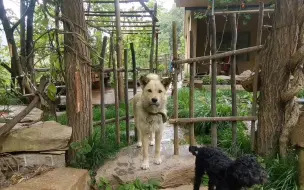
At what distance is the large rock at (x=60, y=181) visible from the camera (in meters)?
3.41

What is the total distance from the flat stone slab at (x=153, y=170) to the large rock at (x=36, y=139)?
72cm

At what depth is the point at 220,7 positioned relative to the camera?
1190cm

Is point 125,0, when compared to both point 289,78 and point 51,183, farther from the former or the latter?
point 51,183

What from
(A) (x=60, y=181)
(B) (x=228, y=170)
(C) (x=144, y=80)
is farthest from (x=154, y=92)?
(B) (x=228, y=170)

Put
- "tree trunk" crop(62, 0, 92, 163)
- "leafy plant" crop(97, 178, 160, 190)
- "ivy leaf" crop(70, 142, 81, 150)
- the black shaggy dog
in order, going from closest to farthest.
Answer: the black shaggy dog → "leafy plant" crop(97, 178, 160, 190) → "tree trunk" crop(62, 0, 92, 163) → "ivy leaf" crop(70, 142, 81, 150)

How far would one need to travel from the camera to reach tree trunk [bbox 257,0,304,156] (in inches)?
158

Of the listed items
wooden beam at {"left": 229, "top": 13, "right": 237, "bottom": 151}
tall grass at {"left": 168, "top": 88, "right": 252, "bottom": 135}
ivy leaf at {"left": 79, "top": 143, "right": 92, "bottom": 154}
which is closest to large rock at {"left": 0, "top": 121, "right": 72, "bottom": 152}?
ivy leaf at {"left": 79, "top": 143, "right": 92, "bottom": 154}

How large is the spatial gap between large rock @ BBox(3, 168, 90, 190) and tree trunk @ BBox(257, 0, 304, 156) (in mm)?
2642

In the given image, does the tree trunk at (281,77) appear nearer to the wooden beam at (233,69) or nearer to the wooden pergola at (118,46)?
the wooden beam at (233,69)

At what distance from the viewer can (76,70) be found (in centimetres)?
411

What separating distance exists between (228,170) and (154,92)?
70.7 inches

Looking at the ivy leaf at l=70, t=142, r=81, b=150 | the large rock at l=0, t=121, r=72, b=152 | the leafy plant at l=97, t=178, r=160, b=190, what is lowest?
the leafy plant at l=97, t=178, r=160, b=190

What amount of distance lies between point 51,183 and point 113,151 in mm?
1386

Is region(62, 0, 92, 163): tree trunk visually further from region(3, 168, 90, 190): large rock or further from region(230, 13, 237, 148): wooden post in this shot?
region(230, 13, 237, 148): wooden post
